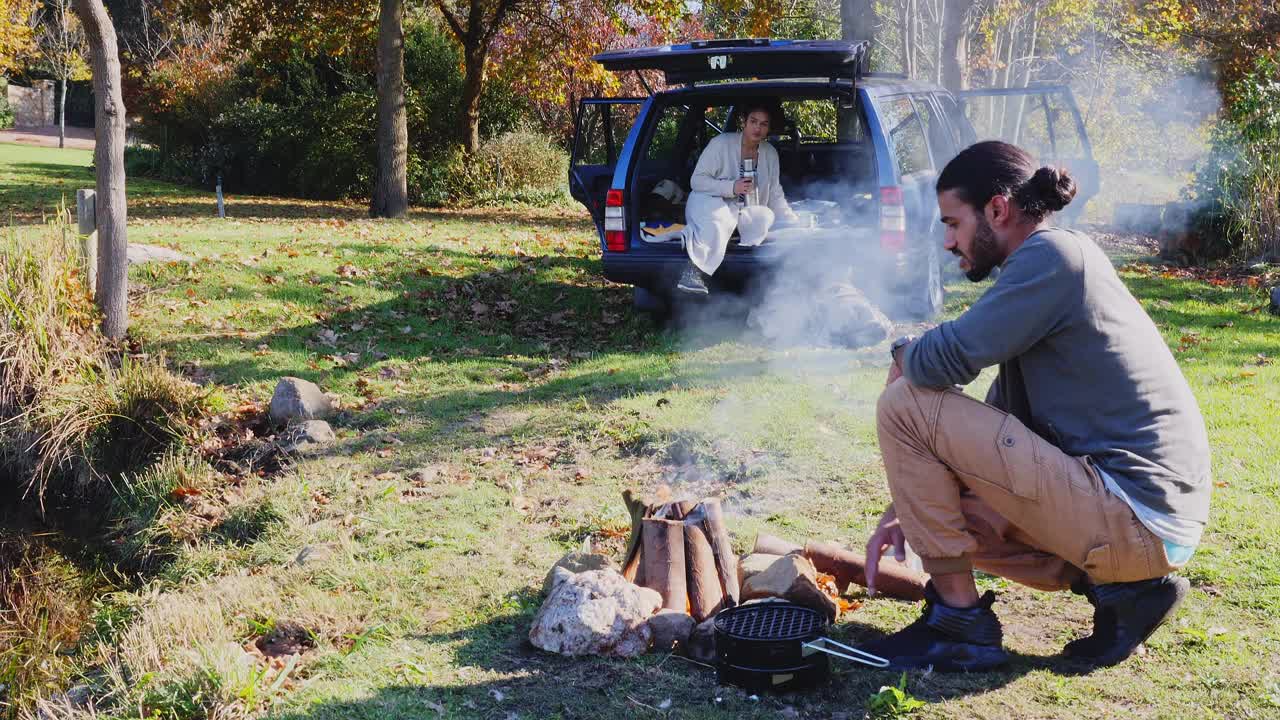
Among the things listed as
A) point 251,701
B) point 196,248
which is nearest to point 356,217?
point 196,248

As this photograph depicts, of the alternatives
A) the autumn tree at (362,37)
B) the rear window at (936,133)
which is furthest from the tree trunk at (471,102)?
the rear window at (936,133)

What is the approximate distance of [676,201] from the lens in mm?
8430

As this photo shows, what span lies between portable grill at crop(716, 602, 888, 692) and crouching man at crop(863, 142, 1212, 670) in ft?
1.27

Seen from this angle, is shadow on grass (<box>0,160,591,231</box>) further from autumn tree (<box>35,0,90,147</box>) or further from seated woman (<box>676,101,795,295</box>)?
autumn tree (<box>35,0,90,147</box>)

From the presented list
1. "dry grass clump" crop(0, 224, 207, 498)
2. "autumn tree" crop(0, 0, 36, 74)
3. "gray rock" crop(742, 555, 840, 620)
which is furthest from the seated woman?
"autumn tree" crop(0, 0, 36, 74)

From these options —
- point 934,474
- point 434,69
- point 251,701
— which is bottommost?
point 251,701

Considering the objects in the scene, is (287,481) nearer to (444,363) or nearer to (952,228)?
(444,363)

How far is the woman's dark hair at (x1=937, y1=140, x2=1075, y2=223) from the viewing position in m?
3.03

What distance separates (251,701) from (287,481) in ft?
8.09

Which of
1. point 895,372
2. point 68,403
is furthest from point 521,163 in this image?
→ point 895,372

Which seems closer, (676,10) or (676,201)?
(676,201)

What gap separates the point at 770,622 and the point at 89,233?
6416 millimetres

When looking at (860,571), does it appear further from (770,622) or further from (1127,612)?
(1127,612)

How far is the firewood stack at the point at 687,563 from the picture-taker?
3.77m
